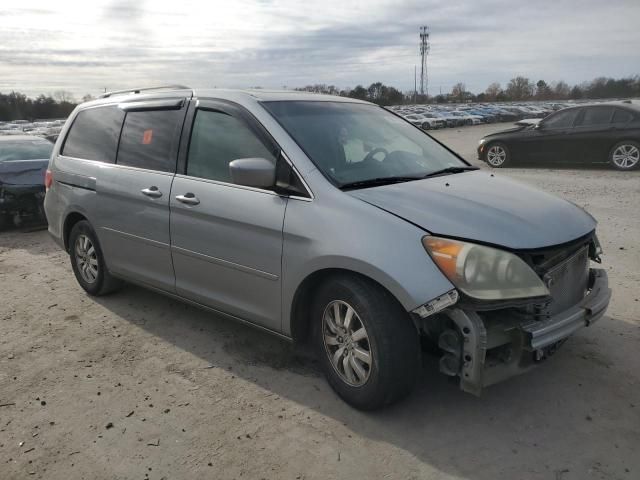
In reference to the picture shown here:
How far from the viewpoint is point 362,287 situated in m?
2.93

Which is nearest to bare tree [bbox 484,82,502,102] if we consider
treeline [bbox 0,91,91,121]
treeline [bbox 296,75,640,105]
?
treeline [bbox 296,75,640,105]

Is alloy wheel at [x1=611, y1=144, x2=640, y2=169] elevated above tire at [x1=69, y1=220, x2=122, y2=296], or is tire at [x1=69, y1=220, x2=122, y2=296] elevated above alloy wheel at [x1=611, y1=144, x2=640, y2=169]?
alloy wheel at [x1=611, y1=144, x2=640, y2=169]

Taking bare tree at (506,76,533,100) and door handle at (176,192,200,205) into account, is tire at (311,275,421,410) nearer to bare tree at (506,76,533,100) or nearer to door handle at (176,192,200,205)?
door handle at (176,192,200,205)

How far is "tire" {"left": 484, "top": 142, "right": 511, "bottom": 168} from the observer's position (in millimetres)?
13773

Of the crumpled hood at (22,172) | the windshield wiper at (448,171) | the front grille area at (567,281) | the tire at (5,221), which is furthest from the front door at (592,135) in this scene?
the tire at (5,221)

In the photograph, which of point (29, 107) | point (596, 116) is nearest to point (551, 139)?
point (596, 116)

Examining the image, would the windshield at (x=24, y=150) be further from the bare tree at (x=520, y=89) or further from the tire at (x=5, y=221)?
the bare tree at (x=520, y=89)

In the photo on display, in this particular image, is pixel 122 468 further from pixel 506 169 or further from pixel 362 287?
pixel 506 169

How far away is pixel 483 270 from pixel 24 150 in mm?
9472

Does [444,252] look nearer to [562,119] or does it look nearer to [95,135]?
[95,135]

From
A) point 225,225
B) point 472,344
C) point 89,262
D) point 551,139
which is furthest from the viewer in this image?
point 551,139

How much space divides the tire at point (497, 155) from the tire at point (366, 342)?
1182 centimetres

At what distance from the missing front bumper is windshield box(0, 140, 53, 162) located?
8978 mm

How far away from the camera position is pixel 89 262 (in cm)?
513
